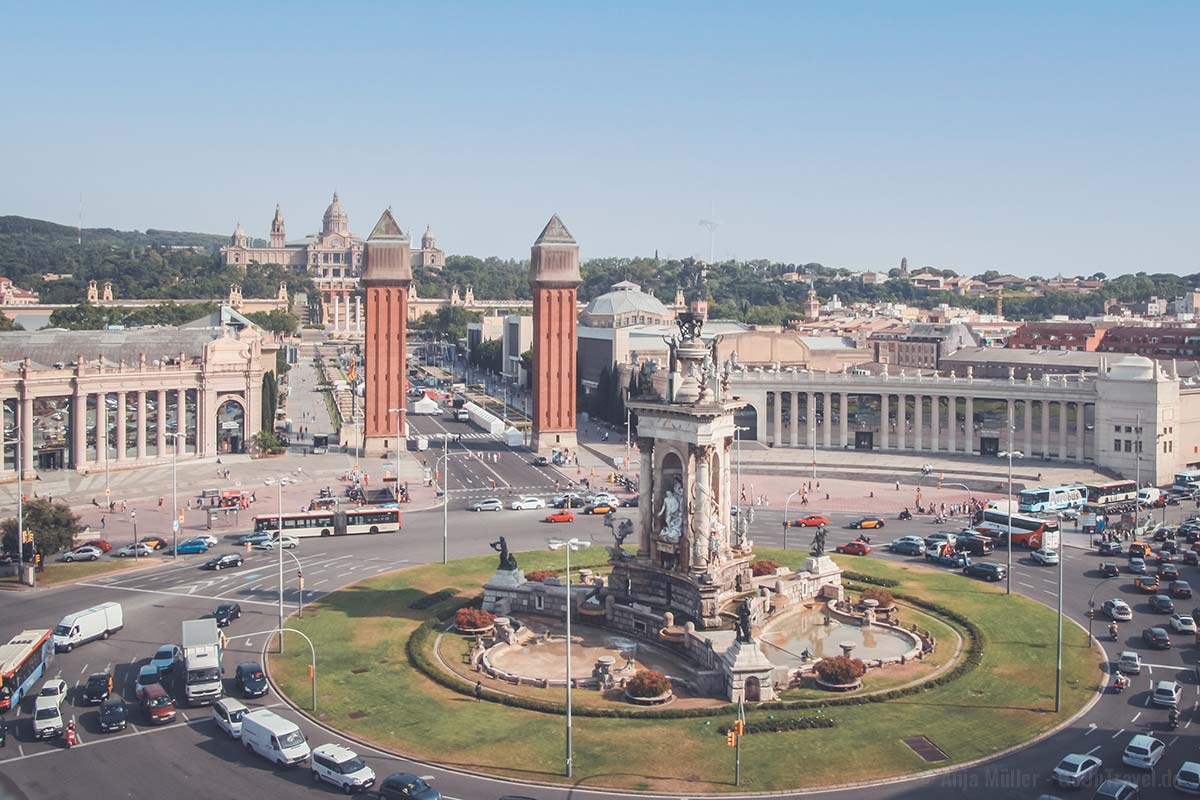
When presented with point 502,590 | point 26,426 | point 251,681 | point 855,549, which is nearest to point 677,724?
point 251,681

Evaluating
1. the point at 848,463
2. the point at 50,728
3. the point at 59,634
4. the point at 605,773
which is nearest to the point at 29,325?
the point at 848,463

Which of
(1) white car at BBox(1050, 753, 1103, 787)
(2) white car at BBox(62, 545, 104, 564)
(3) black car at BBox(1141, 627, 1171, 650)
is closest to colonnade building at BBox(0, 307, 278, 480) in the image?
(2) white car at BBox(62, 545, 104, 564)

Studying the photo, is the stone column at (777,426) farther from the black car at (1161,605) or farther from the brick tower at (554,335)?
the black car at (1161,605)

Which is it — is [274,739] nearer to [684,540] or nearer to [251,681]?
[251,681]

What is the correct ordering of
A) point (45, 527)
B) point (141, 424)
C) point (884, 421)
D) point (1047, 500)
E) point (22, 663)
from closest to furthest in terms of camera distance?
1. point (22, 663)
2. point (45, 527)
3. point (1047, 500)
4. point (141, 424)
5. point (884, 421)

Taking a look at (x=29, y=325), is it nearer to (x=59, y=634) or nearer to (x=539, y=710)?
(x=59, y=634)
